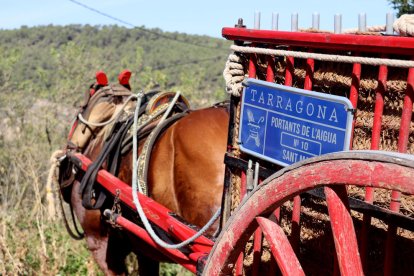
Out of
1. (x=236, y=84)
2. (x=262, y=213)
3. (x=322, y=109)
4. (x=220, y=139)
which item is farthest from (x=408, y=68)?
(x=220, y=139)

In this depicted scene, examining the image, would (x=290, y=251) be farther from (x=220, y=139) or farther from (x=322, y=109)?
(x=220, y=139)

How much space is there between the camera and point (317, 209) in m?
2.17

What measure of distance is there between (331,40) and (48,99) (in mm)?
18737

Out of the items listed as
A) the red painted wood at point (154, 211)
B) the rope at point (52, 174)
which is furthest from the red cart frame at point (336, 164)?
the rope at point (52, 174)

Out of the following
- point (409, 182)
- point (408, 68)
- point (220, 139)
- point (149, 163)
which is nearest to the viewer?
point (409, 182)

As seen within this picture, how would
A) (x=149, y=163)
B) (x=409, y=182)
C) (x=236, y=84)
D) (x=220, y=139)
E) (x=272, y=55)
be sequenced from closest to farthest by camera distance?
(x=409, y=182) → (x=272, y=55) → (x=236, y=84) → (x=220, y=139) → (x=149, y=163)

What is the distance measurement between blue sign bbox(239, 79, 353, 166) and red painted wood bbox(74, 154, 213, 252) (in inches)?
30.9

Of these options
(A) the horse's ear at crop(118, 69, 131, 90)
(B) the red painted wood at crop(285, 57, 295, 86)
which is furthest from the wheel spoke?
(A) the horse's ear at crop(118, 69, 131, 90)

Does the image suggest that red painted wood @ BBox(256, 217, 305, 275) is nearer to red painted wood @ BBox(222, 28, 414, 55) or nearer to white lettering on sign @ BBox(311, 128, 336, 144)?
white lettering on sign @ BBox(311, 128, 336, 144)

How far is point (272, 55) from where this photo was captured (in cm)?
229

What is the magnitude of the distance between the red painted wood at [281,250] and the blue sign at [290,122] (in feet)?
0.98

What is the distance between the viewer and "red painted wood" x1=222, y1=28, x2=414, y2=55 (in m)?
1.71

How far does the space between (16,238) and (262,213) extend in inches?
174

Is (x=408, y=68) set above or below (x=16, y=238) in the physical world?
above
